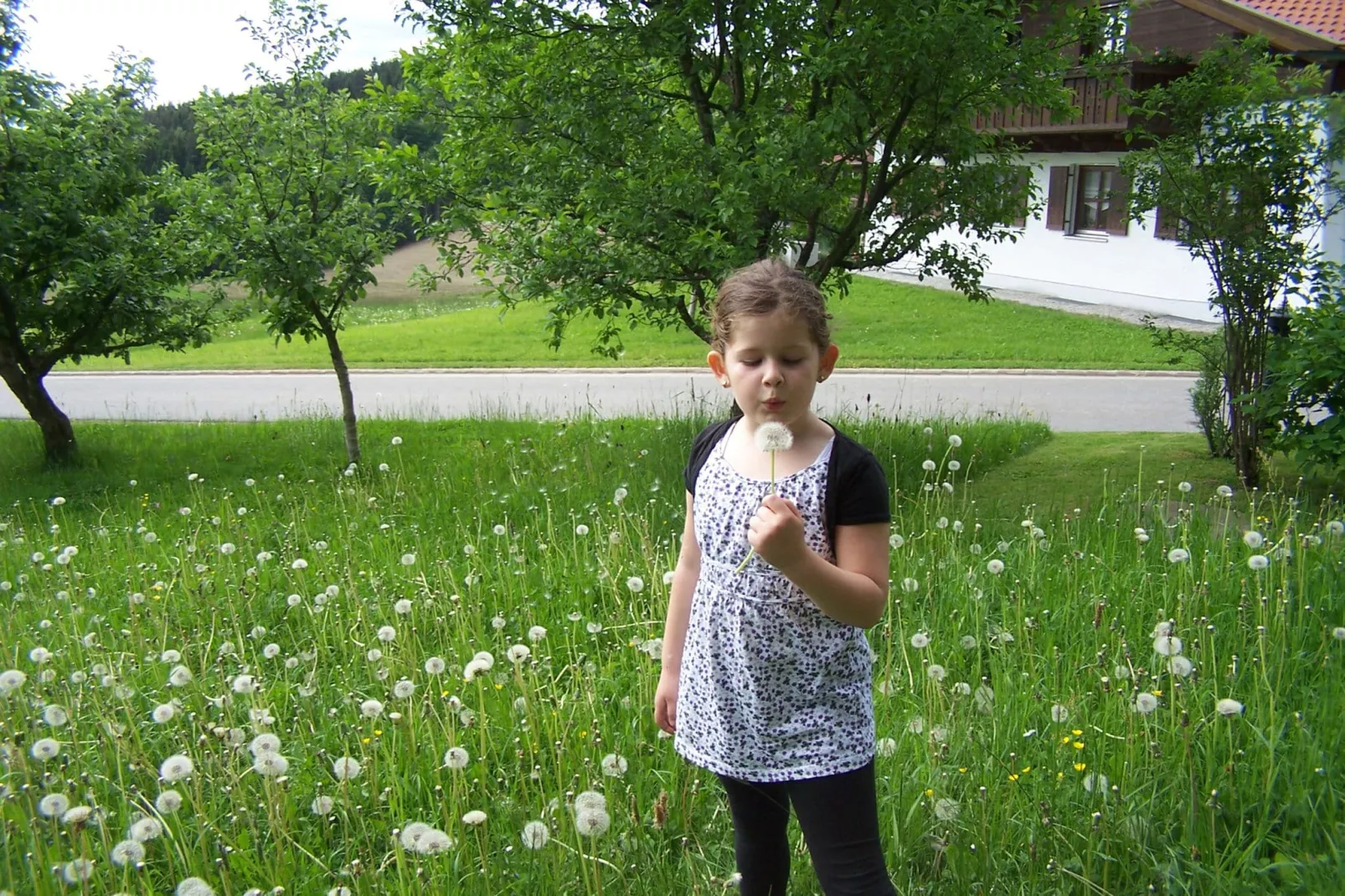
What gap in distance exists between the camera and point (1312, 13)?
58.4 feet

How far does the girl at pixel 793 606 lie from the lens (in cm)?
213

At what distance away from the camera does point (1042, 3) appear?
24.2 ft

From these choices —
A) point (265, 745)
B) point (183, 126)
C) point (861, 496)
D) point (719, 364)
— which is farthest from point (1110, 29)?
point (183, 126)

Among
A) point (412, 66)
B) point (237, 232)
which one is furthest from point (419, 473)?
point (412, 66)

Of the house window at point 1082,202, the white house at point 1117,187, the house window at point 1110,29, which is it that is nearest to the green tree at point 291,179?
the house window at point 1110,29

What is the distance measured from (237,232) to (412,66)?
6.69ft

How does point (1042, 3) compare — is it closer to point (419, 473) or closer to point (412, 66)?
point (412, 66)

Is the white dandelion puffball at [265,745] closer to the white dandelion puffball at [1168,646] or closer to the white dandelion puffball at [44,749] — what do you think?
the white dandelion puffball at [44,749]

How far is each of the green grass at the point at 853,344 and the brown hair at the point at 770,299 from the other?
50.5 feet

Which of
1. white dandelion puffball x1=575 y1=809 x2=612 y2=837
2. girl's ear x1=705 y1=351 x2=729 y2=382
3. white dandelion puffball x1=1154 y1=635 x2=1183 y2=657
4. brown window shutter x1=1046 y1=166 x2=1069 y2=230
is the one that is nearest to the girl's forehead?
girl's ear x1=705 y1=351 x2=729 y2=382

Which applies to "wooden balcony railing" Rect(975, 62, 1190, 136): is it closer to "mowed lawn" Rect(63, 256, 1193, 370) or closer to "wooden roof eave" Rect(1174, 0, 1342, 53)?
"wooden roof eave" Rect(1174, 0, 1342, 53)

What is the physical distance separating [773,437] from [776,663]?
49 centimetres

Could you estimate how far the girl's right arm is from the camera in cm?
247

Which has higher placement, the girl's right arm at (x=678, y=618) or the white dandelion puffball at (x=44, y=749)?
the girl's right arm at (x=678, y=618)
